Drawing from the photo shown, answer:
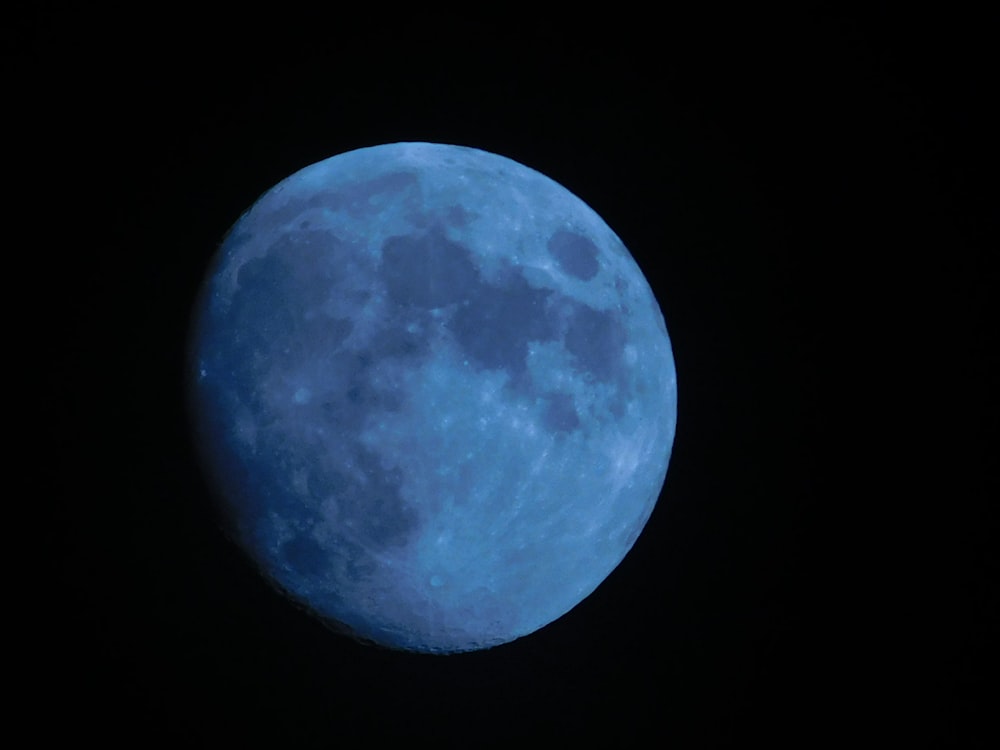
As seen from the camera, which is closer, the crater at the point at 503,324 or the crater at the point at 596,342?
the crater at the point at 503,324

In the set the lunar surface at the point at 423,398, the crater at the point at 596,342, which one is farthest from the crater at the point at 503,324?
the crater at the point at 596,342

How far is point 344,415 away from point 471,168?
129 cm

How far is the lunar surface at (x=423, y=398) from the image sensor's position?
109 inches

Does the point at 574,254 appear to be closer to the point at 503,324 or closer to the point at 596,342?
the point at 596,342

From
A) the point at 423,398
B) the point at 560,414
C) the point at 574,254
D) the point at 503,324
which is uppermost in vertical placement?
the point at 574,254

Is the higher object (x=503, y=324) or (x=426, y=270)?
(x=426, y=270)

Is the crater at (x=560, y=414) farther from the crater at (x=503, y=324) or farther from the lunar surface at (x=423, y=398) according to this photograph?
the crater at (x=503, y=324)

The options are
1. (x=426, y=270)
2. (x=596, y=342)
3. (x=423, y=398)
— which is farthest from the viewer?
(x=596, y=342)

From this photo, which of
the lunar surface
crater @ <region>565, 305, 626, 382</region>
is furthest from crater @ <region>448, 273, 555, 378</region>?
crater @ <region>565, 305, 626, 382</region>

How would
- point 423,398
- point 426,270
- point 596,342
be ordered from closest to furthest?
point 423,398 < point 426,270 < point 596,342

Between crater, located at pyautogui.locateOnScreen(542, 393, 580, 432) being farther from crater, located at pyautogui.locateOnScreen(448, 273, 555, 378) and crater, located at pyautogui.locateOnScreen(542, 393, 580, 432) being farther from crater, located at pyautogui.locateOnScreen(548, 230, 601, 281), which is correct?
crater, located at pyautogui.locateOnScreen(548, 230, 601, 281)

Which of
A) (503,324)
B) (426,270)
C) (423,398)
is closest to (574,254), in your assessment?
(503,324)

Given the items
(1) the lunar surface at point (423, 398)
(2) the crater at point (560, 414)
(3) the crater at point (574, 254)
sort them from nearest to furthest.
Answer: (1) the lunar surface at point (423, 398) < (2) the crater at point (560, 414) < (3) the crater at point (574, 254)

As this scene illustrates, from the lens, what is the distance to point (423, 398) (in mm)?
2740
